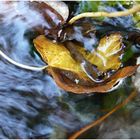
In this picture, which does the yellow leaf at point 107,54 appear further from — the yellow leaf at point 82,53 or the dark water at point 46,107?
the dark water at point 46,107

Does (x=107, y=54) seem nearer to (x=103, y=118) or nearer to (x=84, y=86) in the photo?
(x=84, y=86)

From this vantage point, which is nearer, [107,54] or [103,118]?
[103,118]

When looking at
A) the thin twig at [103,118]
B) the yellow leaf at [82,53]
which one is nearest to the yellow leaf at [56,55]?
the yellow leaf at [82,53]

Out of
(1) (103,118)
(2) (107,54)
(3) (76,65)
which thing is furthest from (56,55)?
(1) (103,118)

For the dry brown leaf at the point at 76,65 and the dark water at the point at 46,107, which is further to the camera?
the dry brown leaf at the point at 76,65

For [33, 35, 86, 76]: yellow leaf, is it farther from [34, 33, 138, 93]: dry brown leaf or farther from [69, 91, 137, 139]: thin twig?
[69, 91, 137, 139]: thin twig

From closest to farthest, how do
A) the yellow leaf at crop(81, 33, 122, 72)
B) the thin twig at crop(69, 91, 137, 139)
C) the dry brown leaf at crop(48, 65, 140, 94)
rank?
the thin twig at crop(69, 91, 137, 139), the dry brown leaf at crop(48, 65, 140, 94), the yellow leaf at crop(81, 33, 122, 72)

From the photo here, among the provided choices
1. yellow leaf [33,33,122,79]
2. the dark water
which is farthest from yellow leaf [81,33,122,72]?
the dark water

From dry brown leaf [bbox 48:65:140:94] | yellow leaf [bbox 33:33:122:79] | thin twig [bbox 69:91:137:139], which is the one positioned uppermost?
yellow leaf [bbox 33:33:122:79]

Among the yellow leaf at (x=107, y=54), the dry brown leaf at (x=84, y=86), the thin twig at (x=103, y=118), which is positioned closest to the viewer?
the thin twig at (x=103, y=118)
